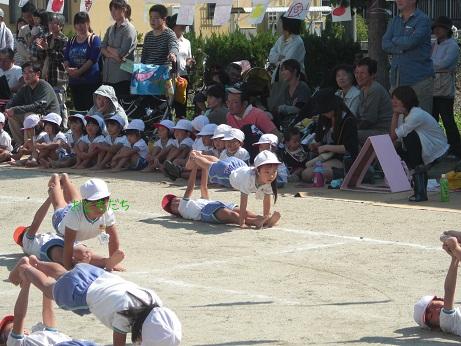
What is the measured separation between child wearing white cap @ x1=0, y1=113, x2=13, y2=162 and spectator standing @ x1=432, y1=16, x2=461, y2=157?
19.9ft

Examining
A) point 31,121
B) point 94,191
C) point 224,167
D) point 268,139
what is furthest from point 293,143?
point 94,191

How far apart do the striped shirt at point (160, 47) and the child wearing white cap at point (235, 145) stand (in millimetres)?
3972

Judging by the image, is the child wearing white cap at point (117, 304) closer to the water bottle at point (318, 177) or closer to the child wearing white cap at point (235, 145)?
the child wearing white cap at point (235, 145)

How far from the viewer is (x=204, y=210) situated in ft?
36.2

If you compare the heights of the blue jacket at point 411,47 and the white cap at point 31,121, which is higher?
the blue jacket at point 411,47

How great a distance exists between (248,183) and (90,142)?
5.21 metres

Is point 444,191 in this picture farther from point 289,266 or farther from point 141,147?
point 141,147

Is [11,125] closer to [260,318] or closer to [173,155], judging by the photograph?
[173,155]

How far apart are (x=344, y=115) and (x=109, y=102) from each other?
384cm

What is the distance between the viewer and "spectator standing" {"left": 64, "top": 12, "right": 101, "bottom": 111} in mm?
16734

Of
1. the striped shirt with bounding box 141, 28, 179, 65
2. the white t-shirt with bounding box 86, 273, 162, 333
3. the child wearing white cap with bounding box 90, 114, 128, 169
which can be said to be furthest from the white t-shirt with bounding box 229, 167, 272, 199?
the striped shirt with bounding box 141, 28, 179, 65

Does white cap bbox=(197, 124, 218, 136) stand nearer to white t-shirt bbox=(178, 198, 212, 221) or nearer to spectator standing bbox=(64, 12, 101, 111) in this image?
white t-shirt bbox=(178, 198, 212, 221)

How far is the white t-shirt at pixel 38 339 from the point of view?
6.25m

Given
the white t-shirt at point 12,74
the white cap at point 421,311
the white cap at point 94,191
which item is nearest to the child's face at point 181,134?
the white t-shirt at point 12,74
